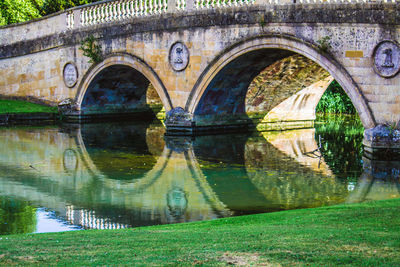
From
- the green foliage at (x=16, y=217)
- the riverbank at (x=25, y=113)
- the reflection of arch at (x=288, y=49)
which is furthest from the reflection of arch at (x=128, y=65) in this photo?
the green foliage at (x=16, y=217)

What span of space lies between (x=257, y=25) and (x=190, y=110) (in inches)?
134

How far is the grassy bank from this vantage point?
4.47 m

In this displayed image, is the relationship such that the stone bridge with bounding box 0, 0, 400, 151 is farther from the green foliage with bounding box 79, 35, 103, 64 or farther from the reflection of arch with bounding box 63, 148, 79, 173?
the reflection of arch with bounding box 63, 148, 79, 173

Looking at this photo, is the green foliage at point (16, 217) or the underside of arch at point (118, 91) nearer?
the green foliage at point (16, 217)

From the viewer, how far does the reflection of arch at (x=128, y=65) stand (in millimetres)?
17219

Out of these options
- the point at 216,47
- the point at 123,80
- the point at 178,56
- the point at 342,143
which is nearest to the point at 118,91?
the point at 123,80

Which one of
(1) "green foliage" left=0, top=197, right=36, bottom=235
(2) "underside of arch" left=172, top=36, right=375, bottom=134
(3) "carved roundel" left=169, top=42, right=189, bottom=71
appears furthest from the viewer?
(3) "carved roundel" left=169, top=42, right=189, bottom=71

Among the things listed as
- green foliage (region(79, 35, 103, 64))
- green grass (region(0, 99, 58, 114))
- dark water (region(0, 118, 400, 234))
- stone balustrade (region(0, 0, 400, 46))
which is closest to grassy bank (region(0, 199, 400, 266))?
dark water (region(0, 118, 400, 234))

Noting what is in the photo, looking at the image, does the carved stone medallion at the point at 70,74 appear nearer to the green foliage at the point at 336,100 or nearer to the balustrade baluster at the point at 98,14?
the balustrade baluster at the point at 98,14

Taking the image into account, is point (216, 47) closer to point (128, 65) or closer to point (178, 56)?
point (178, 56)

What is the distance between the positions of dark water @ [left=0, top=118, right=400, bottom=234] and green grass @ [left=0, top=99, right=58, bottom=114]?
11.0 ft

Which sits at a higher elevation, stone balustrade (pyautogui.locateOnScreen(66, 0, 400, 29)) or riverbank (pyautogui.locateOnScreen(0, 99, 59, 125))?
stone balustrade (pyautogui.locateOnScreen(66, 0, 400, 29))

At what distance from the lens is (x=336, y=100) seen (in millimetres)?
22875

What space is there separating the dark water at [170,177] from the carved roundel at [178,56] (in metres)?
2.14
